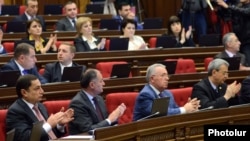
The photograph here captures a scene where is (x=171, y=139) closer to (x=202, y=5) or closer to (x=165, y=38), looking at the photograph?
(x=165, y=38)

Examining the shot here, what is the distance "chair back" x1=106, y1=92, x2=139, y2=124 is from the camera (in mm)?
6098

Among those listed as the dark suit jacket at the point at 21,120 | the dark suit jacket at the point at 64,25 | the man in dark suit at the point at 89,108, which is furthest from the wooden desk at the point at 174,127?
the dark suit jacket at the point at 64,25

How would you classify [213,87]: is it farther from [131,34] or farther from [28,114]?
[131,34]

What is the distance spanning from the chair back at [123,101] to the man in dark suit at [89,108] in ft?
1.16

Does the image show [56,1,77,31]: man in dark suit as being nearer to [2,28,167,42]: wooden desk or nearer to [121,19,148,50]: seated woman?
[2,28,167,42]: wooden desk

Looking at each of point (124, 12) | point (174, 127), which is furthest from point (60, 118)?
point (124, 12)

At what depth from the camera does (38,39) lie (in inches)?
324

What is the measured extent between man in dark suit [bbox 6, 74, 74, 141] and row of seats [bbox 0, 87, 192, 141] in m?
0.06

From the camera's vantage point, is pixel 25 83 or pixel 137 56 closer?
pixel 25 83

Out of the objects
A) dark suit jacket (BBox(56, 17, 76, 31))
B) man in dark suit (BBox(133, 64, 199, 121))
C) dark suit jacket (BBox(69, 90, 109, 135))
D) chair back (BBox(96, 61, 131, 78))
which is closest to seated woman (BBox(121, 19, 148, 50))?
dark suit jacket (BBox(56, 17, 76, 31))

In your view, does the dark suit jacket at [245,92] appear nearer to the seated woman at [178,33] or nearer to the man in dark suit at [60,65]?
the man in dark suit at [60,65]

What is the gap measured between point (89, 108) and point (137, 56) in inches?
118

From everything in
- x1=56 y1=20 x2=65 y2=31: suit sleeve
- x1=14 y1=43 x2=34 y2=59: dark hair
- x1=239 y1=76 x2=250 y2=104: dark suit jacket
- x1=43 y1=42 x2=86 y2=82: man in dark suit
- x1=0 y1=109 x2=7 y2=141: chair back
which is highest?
x1=14 y1=43 x2=34 y2=59: dark hair

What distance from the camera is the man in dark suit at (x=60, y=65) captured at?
23.2ft
